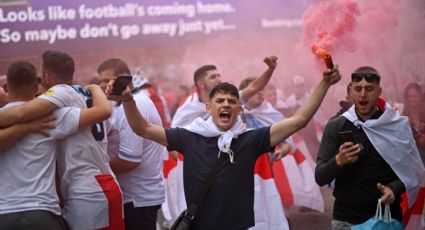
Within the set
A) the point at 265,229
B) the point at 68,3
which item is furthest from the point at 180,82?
the point at 265,229

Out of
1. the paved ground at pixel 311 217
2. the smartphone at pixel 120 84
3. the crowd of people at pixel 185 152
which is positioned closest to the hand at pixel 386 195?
the crowd of people at pixel 185 152

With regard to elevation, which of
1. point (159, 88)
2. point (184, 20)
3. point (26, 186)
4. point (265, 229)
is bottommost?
point (265, 229)

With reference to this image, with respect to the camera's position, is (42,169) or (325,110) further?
(325,110)

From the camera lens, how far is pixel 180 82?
1066cm

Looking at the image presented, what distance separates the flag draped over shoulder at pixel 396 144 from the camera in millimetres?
4984

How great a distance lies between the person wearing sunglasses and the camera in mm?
4945

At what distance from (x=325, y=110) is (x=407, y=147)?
368 centimetres

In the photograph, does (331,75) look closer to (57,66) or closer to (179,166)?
(57,66)

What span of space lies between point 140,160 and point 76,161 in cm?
95

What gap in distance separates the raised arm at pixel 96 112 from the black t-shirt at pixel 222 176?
474 mm

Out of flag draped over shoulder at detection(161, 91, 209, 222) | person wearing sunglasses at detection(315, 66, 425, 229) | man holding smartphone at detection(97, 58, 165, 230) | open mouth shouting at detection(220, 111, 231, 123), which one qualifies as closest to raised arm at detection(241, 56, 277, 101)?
flag draped over shoulder at detection(161, 91, 209, 222)

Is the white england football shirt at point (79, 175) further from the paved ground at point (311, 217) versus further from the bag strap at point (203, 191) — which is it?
the paved ground at point (311, 217)

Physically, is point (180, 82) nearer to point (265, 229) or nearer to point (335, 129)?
point (265, 229)

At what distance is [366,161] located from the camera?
16.3ft
